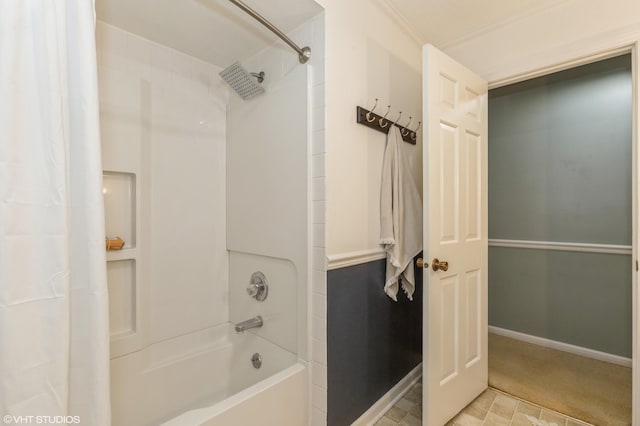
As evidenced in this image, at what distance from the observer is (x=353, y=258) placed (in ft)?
5.20

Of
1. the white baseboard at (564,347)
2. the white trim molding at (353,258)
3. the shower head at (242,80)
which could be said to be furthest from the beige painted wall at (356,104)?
the white baseboard at (564,347)

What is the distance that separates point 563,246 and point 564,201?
38cm

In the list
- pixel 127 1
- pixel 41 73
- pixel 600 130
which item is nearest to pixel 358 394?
pixel 41 73

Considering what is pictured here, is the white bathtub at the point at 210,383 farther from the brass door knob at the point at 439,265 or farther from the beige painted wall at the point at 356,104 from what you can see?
the brass door knob at the point at 439,265

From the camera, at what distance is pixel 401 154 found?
178cm

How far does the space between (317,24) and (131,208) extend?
139 centimetres

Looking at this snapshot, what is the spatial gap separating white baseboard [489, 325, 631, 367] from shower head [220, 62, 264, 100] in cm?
302

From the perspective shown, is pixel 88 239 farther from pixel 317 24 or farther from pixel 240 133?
pixel 317 24

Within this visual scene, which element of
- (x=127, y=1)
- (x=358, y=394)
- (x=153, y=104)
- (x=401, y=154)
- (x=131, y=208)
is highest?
(x=127, y=1)

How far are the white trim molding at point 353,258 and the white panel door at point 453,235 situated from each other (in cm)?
30

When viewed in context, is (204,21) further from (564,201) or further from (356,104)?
(564,201)

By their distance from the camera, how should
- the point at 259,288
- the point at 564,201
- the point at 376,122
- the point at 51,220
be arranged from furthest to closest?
the point at 564,201 → the point at 259,288 → the point at 376,122 → the point at 51,220

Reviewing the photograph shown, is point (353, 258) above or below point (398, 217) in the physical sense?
below

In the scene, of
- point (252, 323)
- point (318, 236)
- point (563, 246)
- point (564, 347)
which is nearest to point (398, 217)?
point (318, 236)
